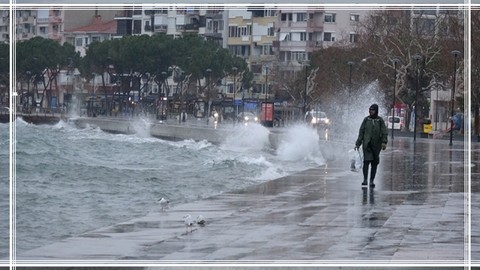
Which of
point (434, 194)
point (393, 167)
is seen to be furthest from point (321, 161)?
point (434, 194)

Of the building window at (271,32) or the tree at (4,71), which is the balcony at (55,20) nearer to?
the tree at (4,71)

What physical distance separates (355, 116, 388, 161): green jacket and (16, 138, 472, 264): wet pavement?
51 centimetres

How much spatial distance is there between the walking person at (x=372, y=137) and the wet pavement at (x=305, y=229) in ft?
1.37

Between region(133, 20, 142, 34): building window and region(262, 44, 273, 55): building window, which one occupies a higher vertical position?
region(133, 20, 142, 34): building window

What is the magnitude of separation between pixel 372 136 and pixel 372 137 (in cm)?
3

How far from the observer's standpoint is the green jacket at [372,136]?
51.7ft

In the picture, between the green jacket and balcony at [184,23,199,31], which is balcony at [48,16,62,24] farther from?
the green jacket

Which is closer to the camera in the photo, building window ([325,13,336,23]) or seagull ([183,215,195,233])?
seagull ([183,215,195,233])

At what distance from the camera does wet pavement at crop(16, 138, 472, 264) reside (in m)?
9.82

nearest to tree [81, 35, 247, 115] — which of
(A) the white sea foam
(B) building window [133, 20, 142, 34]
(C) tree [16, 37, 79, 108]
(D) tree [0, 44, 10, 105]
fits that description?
(C) tree [16, 37, 79, 108]

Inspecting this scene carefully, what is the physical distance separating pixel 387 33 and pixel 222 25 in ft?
73.1

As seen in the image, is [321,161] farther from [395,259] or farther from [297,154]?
[395,259]

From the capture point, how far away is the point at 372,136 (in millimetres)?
15891

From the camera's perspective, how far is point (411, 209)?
1326 centimetres
